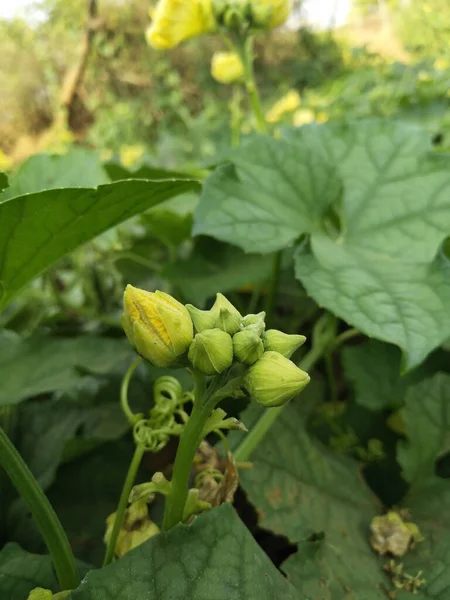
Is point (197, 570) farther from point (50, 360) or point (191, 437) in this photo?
point (50, 360)

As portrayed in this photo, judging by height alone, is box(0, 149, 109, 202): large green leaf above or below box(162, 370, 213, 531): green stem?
above

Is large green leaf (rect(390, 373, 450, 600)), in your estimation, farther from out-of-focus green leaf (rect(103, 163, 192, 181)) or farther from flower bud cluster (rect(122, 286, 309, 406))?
out-of-focus green leaf (rect(103, 163, 192, 181))

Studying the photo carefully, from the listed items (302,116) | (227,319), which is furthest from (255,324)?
(302,116)

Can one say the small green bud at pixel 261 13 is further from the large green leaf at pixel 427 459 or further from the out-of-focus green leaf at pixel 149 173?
the large green leaf at pixel 427 459

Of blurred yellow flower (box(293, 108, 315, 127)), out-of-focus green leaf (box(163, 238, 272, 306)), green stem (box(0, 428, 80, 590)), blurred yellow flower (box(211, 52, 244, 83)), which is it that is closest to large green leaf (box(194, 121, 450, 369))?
out-of-focus green leaf (box(163, 238, 272, 306))

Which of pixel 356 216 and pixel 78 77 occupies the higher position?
pixel 78 77

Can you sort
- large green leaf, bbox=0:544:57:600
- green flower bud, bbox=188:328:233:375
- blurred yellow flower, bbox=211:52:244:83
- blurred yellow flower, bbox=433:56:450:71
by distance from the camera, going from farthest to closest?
blurred yellow flower, bbox=433:56:450:71
blurred yellow flower, bbox=211:52:244:83
large green leaf, bbox=0:544:57:600
green flower bud, bbox=188:328:233:375

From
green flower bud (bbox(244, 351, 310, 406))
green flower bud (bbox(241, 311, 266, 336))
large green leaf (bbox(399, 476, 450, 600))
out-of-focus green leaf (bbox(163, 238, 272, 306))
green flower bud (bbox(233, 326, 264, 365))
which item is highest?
green flower bud (bbox(241, 311, 266, 336))

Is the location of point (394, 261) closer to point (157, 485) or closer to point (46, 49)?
point (157, 485)
